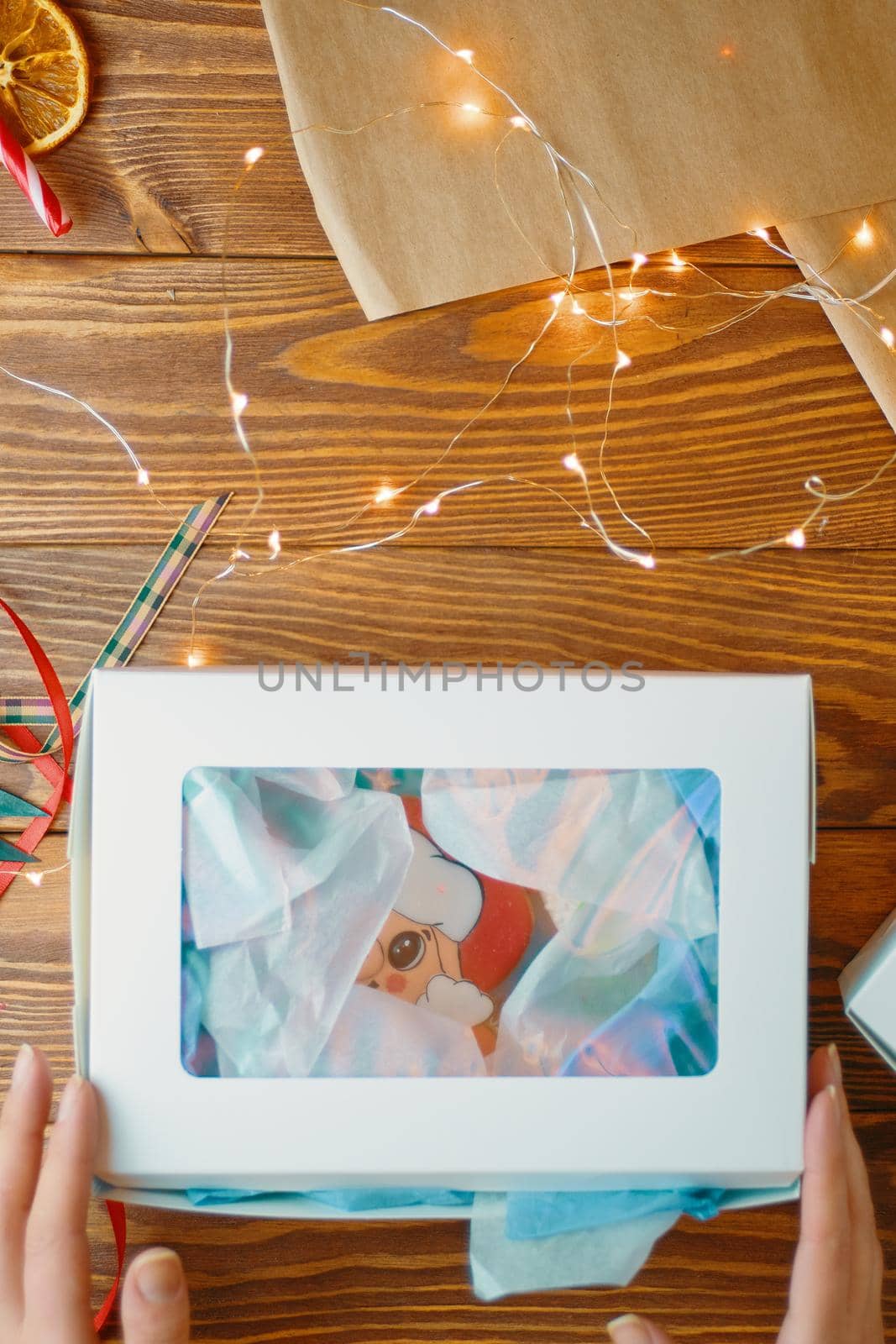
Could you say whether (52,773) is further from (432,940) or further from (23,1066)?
(432,940)

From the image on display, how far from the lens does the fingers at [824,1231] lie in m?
0.50

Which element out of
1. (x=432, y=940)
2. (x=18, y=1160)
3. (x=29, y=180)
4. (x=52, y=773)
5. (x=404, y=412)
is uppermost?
(x=29, y=180)

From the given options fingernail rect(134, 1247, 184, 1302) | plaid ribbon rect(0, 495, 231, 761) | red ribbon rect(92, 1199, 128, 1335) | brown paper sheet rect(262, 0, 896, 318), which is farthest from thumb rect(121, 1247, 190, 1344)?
brown paper sheet rect(262, 0, 896, 318)

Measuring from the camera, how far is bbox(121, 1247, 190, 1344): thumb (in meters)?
0.48

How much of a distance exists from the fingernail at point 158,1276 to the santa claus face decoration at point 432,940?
7.0 inches

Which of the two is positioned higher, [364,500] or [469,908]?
[364,500]

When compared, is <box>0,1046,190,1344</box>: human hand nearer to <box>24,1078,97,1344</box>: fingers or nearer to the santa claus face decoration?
<box>24,1078,97,1344</box>: fingers

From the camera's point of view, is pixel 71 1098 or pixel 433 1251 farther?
pixel 433 1251

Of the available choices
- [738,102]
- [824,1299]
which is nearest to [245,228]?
[738,102]

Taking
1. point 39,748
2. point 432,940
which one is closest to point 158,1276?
point 432,940

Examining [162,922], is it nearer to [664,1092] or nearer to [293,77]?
[664,1092]

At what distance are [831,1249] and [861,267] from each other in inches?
24.1

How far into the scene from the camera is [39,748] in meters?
0.65

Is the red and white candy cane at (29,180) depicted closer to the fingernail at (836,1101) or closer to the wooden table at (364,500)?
the wooden table at (364,500)
